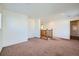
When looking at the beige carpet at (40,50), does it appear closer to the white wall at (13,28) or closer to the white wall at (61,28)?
the white wall at (13,28)

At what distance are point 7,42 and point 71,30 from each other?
526 cm

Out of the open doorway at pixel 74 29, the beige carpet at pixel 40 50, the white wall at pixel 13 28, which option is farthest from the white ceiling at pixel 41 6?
the open doorway at pixel 74 29

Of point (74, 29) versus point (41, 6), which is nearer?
point (41, 6)

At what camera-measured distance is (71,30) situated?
778cm

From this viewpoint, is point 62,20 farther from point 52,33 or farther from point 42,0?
point 42,0

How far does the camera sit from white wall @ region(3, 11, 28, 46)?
483cm

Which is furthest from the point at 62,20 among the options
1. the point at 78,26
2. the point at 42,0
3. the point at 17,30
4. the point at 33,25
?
the point at 42,0

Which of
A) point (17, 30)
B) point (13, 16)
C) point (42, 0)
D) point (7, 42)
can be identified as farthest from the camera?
point (17, 30)


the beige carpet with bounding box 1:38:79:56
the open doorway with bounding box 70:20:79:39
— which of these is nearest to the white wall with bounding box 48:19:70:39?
the open doorway with bounding box 70:20:79:39

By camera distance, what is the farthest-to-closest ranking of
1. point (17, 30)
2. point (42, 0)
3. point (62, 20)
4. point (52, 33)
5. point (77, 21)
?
1. point (52, 33)
2. point (62, 20)
3. point (77, 21)
4. point (17, 30)
5. point (42, 0)

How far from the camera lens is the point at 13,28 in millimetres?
5387

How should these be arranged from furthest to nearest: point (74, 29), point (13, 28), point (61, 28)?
point (61, 28) → point (74, 29) → point (13, 28)

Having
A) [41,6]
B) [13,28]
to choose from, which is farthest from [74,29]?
[13,28]

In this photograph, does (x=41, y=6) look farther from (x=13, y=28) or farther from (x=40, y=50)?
(x=13, y=28)
